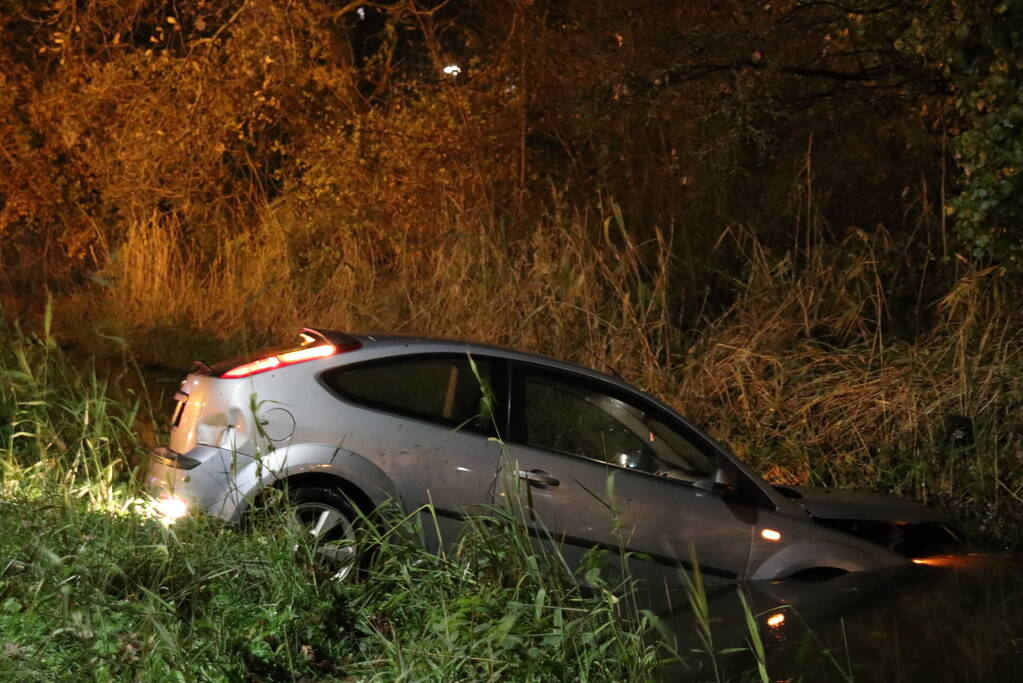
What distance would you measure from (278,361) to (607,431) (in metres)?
1.84

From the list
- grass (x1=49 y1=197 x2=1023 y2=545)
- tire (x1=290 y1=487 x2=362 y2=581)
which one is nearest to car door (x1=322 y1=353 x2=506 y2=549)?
tire (x1=290 y1=487 x2=362 y2=581)

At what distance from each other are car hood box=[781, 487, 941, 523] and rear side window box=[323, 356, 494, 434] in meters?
1.99

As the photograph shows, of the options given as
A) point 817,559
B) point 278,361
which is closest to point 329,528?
point 278,361

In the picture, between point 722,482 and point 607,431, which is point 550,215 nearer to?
point 607,431

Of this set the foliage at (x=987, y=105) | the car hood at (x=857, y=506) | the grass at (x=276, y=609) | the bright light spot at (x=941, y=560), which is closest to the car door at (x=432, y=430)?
the grass at (x=276, y=609)

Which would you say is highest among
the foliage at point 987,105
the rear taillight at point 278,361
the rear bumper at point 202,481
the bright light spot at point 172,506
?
the foliage at point 987,105

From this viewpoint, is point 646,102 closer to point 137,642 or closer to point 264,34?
point 264,34

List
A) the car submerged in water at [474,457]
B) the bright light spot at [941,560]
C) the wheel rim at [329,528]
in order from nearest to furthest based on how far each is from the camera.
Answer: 1. the wheel rim at [329,528]
2. the car submerged in water at [474,457]
3. the bright light spot at [941,560]

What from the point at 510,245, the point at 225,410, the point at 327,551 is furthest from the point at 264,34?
the point at 327,551

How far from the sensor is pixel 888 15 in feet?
40.4

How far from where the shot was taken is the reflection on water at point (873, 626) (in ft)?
21.9

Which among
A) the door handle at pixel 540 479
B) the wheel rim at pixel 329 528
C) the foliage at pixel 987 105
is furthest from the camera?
the foliage at pixel 987 105

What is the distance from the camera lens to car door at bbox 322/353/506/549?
757 centimetres

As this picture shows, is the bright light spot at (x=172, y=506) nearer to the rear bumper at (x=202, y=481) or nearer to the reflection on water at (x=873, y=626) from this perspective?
the rear bumper at (x=202, y=481)
